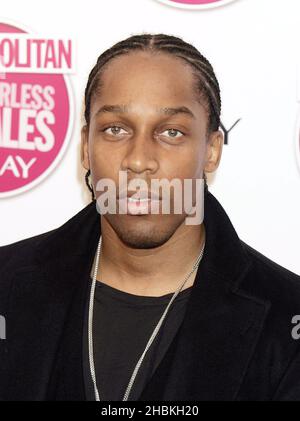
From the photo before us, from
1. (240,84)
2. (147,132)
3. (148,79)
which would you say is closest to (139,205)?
(147,132)

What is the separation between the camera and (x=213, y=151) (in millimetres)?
1621

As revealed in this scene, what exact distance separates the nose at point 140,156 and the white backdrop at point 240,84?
459mm

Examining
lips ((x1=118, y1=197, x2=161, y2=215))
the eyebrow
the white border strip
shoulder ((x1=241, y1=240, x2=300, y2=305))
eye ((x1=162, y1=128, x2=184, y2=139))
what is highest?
A: the white border strip

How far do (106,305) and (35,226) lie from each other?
18.6 inches

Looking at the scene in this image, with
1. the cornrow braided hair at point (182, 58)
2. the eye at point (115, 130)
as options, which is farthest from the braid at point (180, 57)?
the eye at point (115, 130)

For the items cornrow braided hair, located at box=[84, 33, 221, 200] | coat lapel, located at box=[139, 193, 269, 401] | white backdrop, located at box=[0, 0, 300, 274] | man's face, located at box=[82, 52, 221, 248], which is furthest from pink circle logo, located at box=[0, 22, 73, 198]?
coat lapel, located at box=[139, 193, 269, 401]

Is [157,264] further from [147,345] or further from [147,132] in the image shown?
[147,132]

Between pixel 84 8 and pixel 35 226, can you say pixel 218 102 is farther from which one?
pixel 35 226

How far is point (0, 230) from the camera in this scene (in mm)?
1955

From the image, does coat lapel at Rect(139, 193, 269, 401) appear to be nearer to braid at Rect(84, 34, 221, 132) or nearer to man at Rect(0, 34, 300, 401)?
man at Rect(0, 34, 300, 401)

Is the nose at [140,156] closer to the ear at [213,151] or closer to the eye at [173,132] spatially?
the eye at [173,132]

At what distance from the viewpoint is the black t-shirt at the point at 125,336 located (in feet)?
4.76

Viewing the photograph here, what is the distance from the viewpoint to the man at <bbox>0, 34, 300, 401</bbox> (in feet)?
4.64
